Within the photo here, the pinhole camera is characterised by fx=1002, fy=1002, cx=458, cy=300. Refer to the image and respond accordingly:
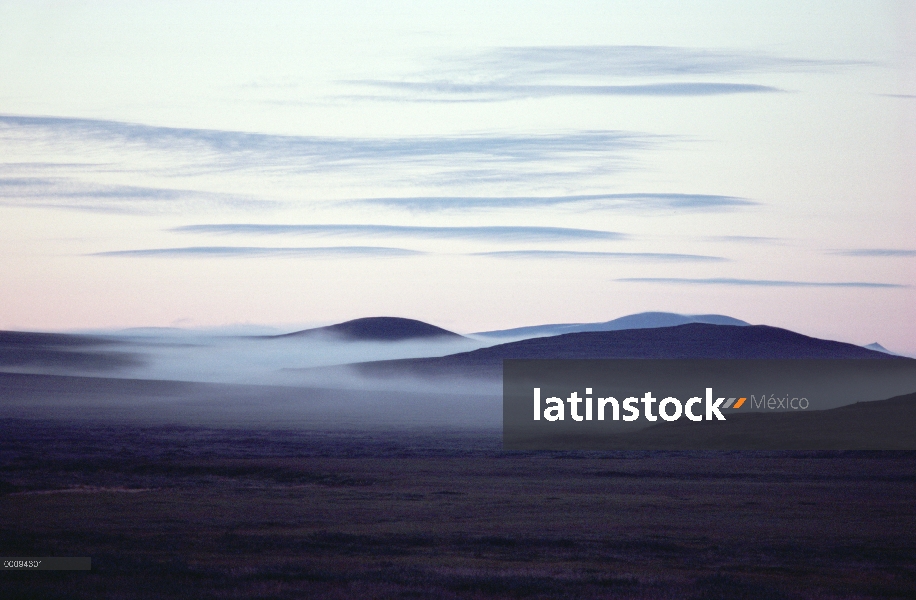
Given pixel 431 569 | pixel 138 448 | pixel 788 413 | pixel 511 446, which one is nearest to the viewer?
pixel 431 569

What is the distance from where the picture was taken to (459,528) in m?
32.7

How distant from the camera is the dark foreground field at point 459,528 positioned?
2147 cm

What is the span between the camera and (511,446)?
91938 millimetres

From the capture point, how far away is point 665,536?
3136cm

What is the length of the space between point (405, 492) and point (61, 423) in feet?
318

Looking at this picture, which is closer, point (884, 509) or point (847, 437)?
point (884, 509)

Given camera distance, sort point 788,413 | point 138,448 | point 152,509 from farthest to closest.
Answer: point 788,413 → point 138,448 → point 152,509

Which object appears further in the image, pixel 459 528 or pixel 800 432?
pixel 800 432

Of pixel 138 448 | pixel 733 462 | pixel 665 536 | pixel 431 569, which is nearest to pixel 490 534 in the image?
pixel 665 536

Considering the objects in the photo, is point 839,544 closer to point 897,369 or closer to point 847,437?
point 847,437

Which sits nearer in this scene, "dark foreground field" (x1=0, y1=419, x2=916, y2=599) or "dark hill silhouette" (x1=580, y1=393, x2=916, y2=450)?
"dark foreground field" (x1=0, y1=419, x2=916, y2=599)

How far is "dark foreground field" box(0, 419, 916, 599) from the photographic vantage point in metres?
21.5

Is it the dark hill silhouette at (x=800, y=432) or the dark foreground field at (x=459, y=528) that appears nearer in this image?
the dark foreground field at (x=459, y=528)

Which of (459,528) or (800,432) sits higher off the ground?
(800,432)
